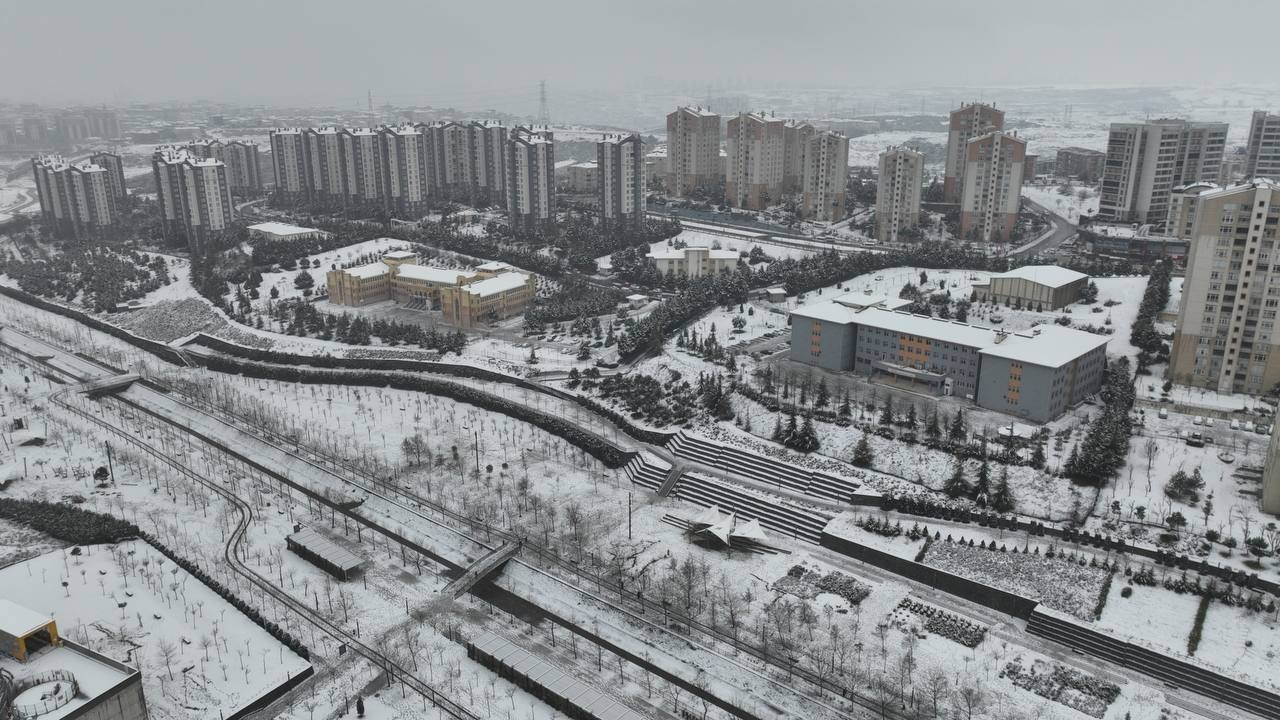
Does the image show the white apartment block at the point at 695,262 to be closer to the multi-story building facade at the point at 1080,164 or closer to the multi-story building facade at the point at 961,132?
the multi-story building facade at the point at 961,132

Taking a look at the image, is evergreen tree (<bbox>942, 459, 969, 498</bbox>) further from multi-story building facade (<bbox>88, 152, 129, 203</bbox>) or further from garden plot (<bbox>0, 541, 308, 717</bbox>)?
multi-story building facade (<bbox>88, 152, 129, 203</bbox>)

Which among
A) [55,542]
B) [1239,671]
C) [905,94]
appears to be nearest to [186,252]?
[55,542]

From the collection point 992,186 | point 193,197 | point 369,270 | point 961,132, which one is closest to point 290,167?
point 193,197

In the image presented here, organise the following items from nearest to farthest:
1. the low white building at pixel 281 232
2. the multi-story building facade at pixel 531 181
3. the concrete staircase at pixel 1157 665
→ the concrete staircase at pixel 1157 665 → the low white building at pixel 281 232 → the multi-story building facade at pixel 531 181

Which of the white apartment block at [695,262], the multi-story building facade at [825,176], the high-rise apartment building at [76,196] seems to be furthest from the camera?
the high-rise apartment building at [76,196]

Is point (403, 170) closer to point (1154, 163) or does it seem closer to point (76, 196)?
point (76, 196)

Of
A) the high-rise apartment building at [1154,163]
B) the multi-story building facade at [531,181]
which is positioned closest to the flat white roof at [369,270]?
the multi-story building facade at [531,181]

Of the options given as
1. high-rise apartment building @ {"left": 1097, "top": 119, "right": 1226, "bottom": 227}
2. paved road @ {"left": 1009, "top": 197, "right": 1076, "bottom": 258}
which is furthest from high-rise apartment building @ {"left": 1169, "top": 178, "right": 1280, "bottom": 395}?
high-rise apartment building @ {"left": 1097, "top": 119, "right": 1226, "bottom": 227}
